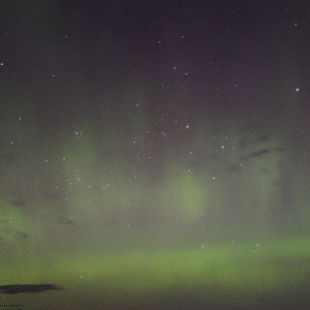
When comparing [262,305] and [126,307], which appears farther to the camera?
[126,307]

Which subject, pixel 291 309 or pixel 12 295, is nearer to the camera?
pixel 291 309

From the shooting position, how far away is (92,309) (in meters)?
36.9

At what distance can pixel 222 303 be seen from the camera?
123 ft

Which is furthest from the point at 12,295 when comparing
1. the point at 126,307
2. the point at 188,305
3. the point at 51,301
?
the point at 188,305

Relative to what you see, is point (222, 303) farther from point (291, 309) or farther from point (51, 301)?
point (51, 301)

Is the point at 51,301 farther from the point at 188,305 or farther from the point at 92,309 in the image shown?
the point at 188,305

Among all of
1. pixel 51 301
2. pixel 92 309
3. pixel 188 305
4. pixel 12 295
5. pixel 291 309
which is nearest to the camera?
pixel 291 309

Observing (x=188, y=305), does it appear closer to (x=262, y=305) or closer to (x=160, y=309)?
(x=160, y=309)

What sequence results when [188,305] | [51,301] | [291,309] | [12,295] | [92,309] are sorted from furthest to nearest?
[12,295] < [188,305] < [92,309] < [51,301] < [291,309]

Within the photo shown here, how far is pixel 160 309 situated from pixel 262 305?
12536 millimetres

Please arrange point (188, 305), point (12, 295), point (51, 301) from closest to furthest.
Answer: point (51, 301)
point (188, 305)
point (12, 295)

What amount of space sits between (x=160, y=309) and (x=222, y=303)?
24.9 feet

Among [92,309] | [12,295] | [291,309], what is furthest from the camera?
[12,295]

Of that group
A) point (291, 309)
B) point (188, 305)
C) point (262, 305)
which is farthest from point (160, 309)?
point (291, 309)
